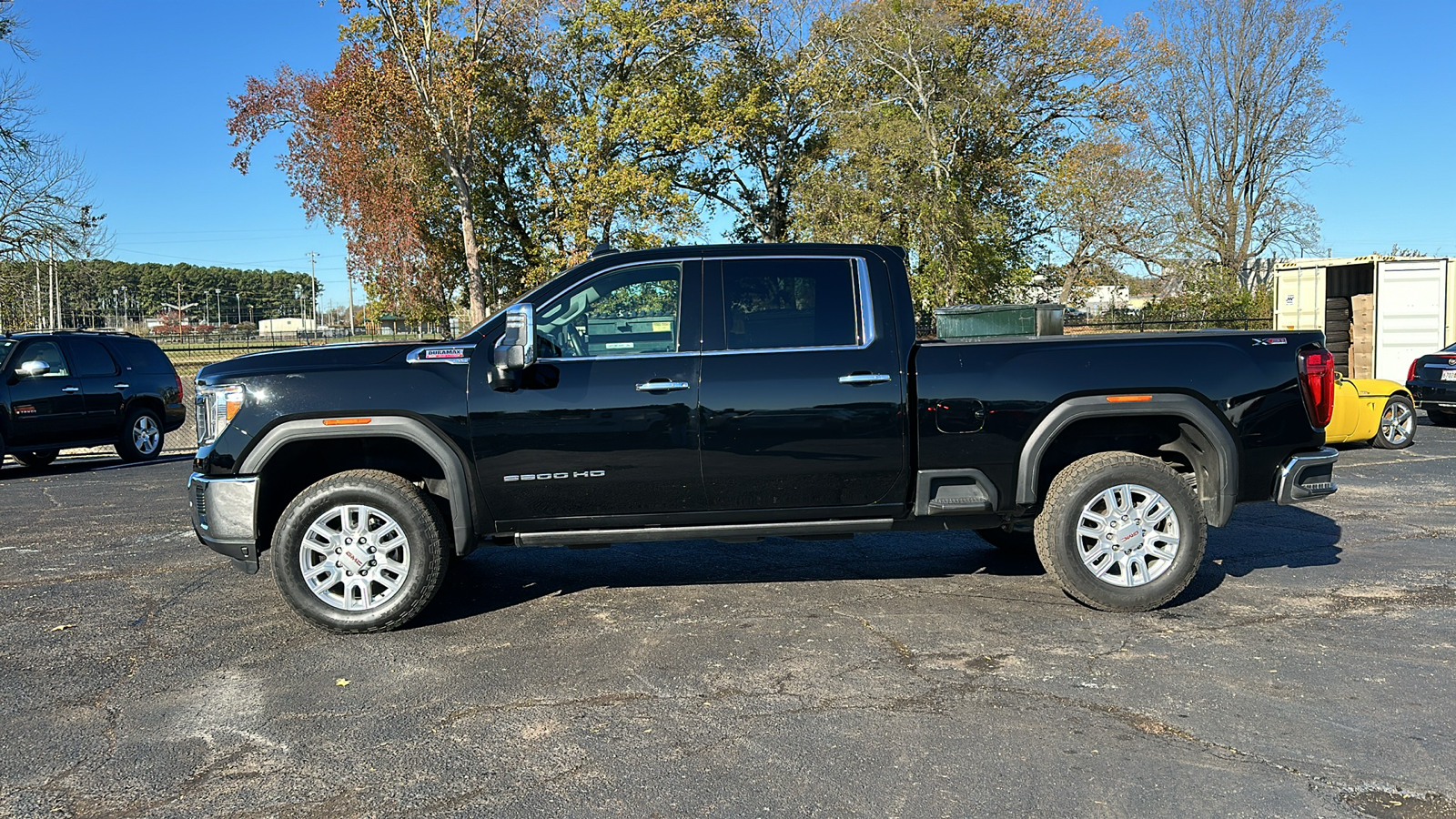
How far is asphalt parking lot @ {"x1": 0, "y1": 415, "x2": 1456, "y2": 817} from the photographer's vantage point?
3.42 meters

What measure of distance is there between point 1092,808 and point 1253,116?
39248mm

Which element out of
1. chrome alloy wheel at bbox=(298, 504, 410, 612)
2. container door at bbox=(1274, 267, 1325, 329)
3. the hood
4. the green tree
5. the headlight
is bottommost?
chrome alloy wheel at bbox=(298, 504, 410, 612)

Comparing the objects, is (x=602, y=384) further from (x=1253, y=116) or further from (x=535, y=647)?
(x=1253, y=116)

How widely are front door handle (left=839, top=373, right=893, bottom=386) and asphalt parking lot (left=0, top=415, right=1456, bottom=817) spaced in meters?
1.27

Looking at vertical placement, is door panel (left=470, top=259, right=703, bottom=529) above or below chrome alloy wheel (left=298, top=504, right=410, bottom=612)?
above

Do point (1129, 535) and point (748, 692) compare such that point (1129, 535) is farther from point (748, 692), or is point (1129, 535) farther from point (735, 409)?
point (748, 692)

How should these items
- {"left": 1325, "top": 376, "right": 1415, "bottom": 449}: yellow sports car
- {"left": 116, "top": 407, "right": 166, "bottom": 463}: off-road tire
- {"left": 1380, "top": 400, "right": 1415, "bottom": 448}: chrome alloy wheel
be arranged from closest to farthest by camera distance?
{"left": 1325, "top": 376, "right": 1415, "bottom": 449}: yellow sports car → {"left": 1380, "top": 400, "right": 1415, "bottom": 448}: chrome alloy wheel → {"left": 116, "top": 407, "right": 166, "bottom": 463}: off-road tire

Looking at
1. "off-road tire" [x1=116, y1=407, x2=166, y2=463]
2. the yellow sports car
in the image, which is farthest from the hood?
the yellow sports car

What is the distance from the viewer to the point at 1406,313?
1838 cm

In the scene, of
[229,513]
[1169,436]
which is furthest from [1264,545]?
[229,513]

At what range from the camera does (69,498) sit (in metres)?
10.1

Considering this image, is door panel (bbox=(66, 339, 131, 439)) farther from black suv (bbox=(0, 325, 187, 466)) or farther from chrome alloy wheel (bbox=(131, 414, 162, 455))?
chrome alloy wheel (bbox=(131, 414, 162, 455))

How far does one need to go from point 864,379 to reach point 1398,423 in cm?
1075

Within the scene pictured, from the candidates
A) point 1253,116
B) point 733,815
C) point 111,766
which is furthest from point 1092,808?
point 1253,116
